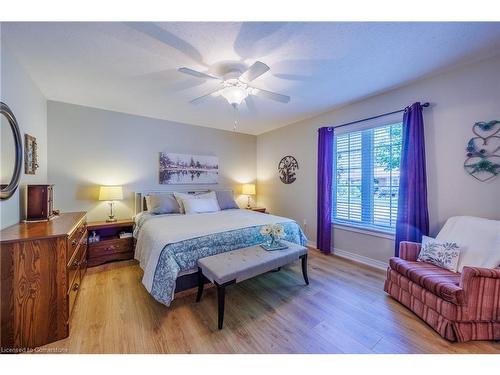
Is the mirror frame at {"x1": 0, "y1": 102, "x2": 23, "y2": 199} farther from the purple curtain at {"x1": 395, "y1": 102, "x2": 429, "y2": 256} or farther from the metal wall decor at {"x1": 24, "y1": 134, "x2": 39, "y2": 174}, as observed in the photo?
the purple curtain at {"x1": 395, "y1": 102, "x2": 429, "y2": 256}

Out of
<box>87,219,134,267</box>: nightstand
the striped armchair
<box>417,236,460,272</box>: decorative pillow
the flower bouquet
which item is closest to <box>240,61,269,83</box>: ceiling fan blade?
the flower bouquet

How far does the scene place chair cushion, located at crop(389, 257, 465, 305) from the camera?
154 cm

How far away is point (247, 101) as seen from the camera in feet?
9.92

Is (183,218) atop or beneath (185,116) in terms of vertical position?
beneath

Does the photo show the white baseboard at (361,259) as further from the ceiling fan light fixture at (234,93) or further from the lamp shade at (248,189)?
the ceiling fan light fixture at (234,93)

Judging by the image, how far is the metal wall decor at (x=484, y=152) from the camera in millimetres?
1957

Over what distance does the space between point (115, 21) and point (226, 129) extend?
10.3 feet

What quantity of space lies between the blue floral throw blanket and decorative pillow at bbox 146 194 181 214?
25 cm

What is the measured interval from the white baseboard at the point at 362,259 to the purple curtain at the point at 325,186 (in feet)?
0.59

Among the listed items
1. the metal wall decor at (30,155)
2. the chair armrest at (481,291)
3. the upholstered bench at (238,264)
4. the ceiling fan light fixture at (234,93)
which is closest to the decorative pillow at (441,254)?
the chair armrest at (481,291)

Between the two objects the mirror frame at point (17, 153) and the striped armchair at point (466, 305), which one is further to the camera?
the mirror frame at point (17, 153)

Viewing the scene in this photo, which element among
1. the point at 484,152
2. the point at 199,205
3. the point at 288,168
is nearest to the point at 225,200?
the point at 199,205
